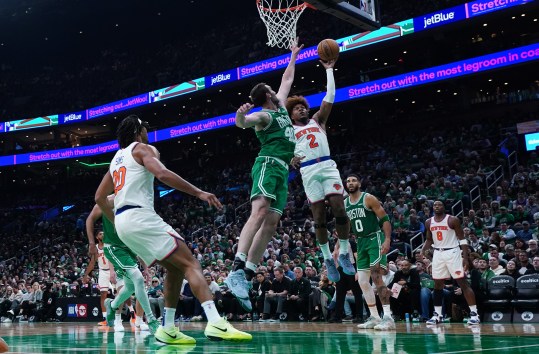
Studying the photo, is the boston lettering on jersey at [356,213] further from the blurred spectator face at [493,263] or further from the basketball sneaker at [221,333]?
the basketball sneaker at [221,333]

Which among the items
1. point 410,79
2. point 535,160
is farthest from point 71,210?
point 535,160

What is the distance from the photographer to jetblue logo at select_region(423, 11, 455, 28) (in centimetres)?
2453

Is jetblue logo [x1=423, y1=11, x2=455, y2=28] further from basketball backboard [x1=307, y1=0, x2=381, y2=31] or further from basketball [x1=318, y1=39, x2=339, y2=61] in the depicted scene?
basketball [x1=318, y1=39, x2=339, y2=61]

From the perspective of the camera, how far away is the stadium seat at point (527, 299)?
10758 mm

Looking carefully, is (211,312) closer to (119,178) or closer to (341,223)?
(119,178)

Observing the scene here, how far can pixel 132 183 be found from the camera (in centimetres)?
548

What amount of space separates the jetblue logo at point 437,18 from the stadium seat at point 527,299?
1600 cm

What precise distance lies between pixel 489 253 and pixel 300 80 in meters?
22.0

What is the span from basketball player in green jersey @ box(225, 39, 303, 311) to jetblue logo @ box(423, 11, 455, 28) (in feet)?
65.1

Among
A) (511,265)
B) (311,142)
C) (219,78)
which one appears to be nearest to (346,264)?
(311,142)

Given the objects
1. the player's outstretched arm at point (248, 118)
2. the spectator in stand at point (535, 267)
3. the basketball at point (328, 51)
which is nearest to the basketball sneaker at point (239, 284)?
the player's outstretched arm at point (248, 118)

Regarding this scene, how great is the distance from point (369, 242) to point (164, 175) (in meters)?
4.63

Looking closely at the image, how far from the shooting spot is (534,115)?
80.7ft

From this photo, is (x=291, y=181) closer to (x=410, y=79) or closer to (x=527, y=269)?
(x=410, y=79)
